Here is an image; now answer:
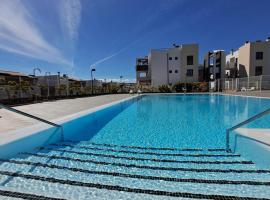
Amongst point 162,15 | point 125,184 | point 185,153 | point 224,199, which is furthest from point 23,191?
point 162,15

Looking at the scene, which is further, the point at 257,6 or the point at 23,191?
the point at 257,6

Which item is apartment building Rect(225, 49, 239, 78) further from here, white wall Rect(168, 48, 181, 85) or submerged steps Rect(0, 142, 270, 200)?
submerged steps Rect(0, 142, 270, 200)

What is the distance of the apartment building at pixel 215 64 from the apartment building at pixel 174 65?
2.47 m

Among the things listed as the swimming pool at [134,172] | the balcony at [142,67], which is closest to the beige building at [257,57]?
the balcony at [142,67]

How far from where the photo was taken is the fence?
834 inches

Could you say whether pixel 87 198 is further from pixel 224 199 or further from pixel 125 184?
pixel 224 199

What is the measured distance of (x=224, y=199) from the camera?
6.57 feet

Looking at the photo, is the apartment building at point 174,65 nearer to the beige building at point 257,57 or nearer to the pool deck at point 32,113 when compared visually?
the beige building at point 257,57

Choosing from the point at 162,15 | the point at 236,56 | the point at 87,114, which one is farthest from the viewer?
the point at 236,56

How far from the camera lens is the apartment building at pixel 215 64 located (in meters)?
29.1

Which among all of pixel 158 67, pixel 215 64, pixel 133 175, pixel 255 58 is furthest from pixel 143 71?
pixel 133 175

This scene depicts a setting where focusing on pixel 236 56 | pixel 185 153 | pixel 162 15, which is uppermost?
pixel 162 15

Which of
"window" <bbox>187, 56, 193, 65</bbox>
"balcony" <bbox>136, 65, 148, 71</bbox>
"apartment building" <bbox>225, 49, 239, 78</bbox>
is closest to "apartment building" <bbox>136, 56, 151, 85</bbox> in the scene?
"balcony" <bbox>136, 65, 148, 71</bbox>

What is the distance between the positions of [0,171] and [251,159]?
442 centimetres
